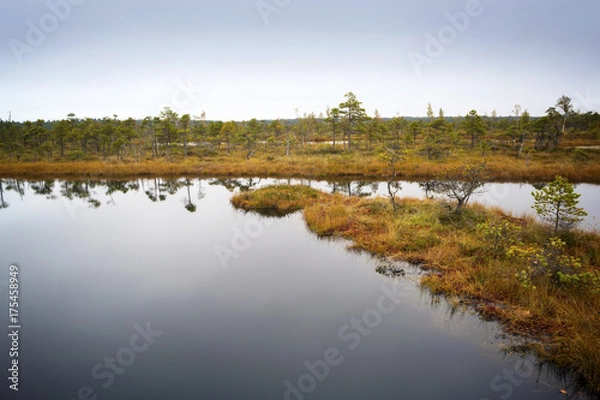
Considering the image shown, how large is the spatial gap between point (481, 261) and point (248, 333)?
7.30 m

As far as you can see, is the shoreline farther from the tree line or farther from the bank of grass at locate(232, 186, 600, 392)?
the bank of grass at locate(232, 186, 600, 392)

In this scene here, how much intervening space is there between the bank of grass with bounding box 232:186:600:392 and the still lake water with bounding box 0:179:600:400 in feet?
2.11

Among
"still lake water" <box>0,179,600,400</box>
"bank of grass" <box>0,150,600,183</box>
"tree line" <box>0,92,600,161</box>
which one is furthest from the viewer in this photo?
"tree line" <box>0,92,600,161</box>

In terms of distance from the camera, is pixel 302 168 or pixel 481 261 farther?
pixel 302 168

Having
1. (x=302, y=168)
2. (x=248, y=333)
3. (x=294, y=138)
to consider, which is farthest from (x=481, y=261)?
(x=294, y=138)

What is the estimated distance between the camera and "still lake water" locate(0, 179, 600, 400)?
5633mm

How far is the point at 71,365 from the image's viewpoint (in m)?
6.23

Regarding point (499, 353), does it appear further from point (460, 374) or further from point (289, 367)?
point (289, 367)

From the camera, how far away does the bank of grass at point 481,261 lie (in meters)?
6.20

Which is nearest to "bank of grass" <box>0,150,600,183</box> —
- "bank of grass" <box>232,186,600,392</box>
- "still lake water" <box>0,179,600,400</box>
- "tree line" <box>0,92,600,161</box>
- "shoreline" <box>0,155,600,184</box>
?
"shoreline" <box>0,155,600,184</box>

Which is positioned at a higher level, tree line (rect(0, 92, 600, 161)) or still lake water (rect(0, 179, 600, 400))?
tree line (rect(0, 92, 600, 161))

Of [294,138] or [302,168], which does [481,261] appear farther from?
[294,138]

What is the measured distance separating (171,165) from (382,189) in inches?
895

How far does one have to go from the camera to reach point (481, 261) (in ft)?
31.8
